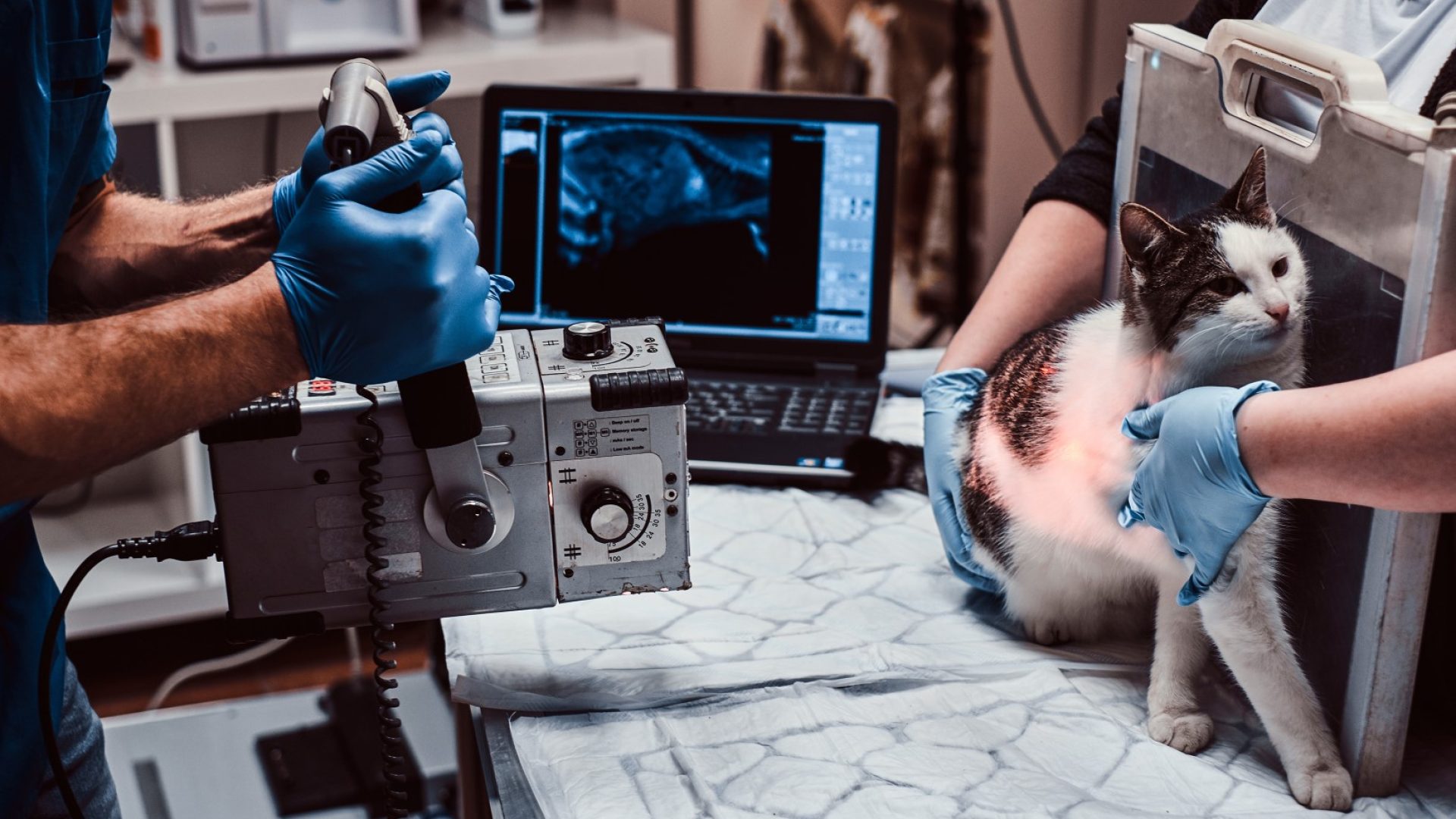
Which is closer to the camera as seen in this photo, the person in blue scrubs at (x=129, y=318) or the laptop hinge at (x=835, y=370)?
the person in blue scrubs at (x=129, y=318)

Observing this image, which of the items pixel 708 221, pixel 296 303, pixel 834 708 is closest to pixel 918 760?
pixel 834 708

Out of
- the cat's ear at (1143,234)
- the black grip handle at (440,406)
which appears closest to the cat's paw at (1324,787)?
the cat's ear at (1143,234)

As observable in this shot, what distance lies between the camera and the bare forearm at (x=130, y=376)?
27.7 inches

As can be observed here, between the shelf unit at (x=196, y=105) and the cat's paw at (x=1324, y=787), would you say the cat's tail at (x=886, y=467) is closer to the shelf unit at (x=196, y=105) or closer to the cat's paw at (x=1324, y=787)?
the cat's paw at (x=1324, y=787)

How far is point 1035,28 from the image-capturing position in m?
2.16

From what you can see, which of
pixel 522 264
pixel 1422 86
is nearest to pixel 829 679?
pixel 1422 86

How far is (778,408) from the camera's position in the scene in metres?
1.40

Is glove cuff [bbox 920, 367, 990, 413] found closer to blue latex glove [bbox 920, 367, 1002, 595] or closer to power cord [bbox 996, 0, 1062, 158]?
blue latex glove [bbox 920, 367, 1002, 595]

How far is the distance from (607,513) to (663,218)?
0.76m

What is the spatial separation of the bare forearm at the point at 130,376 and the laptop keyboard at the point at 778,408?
650mm

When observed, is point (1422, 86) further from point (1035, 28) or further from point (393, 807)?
point (1035, 28)

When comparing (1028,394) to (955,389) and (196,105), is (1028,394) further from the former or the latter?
(196,105)

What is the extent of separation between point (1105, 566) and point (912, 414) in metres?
0.50

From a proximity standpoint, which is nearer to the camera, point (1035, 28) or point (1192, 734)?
point (1192, 734)
